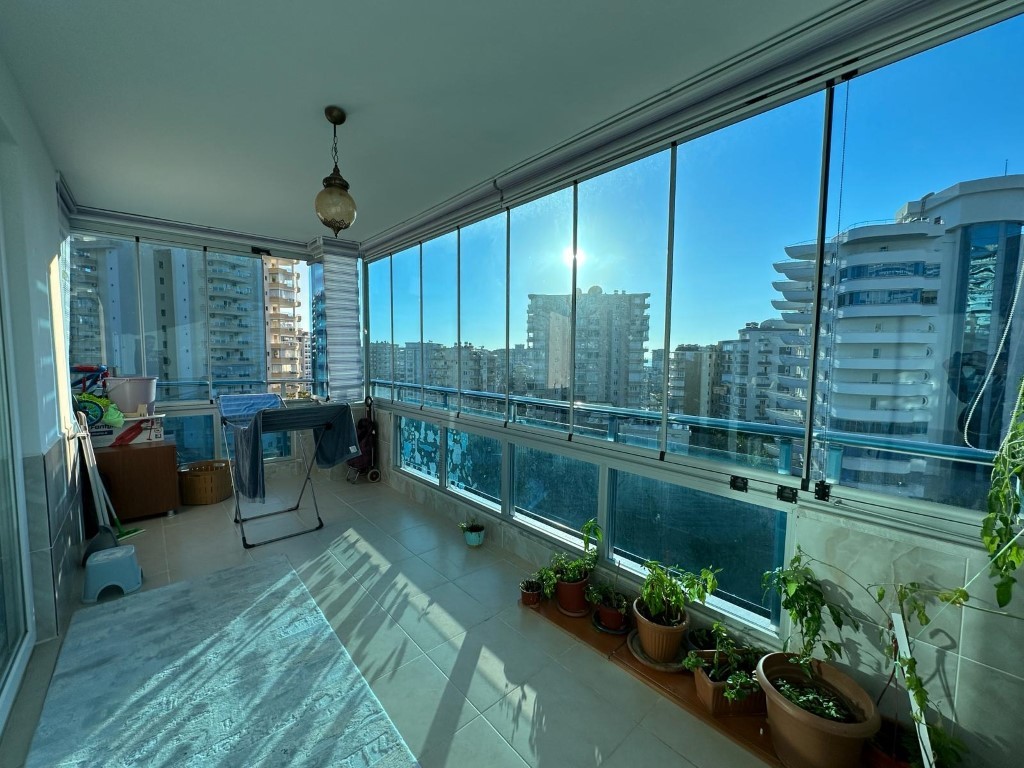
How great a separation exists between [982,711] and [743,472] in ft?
3.58

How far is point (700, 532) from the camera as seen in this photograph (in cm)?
239

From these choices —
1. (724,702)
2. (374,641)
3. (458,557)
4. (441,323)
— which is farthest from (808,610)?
(441,323)

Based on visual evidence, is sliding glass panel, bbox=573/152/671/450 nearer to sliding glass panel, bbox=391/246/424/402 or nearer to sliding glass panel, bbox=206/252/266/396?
sliding glass panel, bbox=391/246/424/402

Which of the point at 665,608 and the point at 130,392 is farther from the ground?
the point at 130,392

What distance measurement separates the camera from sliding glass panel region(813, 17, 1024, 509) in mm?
1488

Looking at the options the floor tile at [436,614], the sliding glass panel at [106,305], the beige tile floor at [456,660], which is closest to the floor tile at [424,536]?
the beige tile floor at [456,660]

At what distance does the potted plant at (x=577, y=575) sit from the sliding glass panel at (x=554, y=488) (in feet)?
0.64

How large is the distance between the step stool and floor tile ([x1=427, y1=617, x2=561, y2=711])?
225 cm

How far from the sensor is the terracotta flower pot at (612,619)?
246cm

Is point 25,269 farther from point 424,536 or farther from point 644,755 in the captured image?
point 644,755

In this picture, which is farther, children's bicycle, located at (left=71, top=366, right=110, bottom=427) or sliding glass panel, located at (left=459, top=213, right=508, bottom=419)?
children's bicycle, located at (left=71, top=366, right=110, bottom=427)

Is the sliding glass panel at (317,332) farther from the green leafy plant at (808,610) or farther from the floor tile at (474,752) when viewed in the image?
the green leafy plant at (808,610)

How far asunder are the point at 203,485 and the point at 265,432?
76.1 inches

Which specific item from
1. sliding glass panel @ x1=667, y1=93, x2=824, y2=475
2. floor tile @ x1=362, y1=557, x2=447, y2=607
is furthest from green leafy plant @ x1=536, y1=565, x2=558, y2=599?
sliding glass panel @ x1=667, y1=93, x2=824, y2=475
